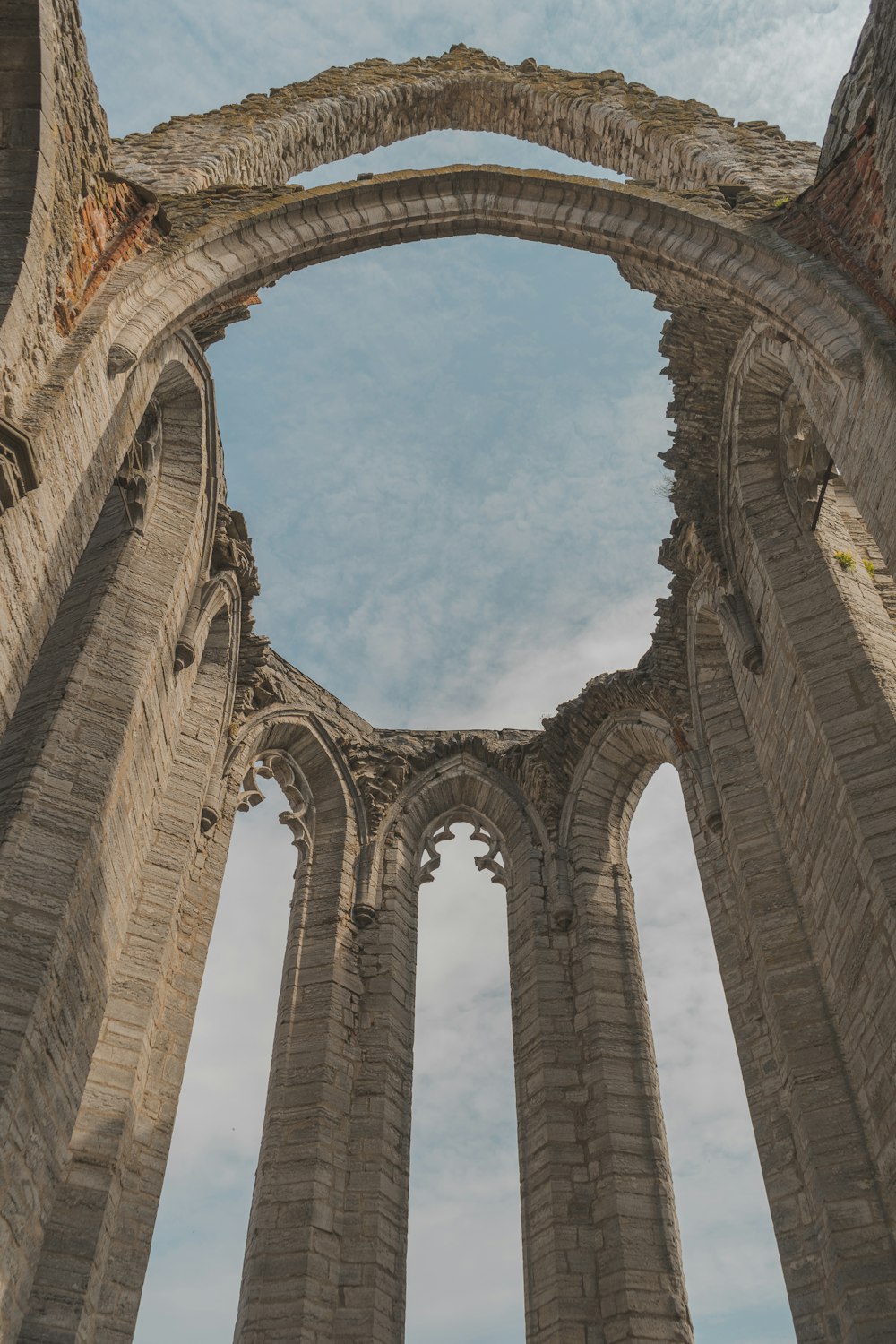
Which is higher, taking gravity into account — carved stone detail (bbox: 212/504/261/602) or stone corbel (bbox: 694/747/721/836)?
carved stone detail (bbox: 212/504/261/602)

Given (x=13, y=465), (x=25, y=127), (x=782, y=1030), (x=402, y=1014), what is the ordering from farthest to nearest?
(x=402, y=1014) → (x=782, y=1030) → (x=25, y=127) → (x=13, y=465)

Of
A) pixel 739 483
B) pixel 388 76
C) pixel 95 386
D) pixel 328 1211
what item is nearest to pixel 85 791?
pixel 95 386

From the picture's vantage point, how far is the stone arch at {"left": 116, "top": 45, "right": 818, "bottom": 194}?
898 centimetres

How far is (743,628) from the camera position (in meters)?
7.72

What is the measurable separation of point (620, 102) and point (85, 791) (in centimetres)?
906

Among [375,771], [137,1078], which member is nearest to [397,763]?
[375,771]

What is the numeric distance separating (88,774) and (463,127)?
9.72 meters

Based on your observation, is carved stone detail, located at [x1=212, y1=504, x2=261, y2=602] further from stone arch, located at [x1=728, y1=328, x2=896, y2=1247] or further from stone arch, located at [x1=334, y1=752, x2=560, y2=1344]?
stone arch, located at [x1=728, y1=328, x2=896, y2=1247]

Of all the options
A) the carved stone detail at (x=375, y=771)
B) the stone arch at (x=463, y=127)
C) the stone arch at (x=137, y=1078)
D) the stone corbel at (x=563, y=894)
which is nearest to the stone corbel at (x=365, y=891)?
the carved stone detail at (x=375, y=771)

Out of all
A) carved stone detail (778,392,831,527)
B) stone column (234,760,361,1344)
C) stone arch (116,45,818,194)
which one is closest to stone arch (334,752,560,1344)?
stone column (234,760,361,1344)

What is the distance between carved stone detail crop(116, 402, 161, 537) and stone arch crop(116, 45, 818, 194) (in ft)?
5.43

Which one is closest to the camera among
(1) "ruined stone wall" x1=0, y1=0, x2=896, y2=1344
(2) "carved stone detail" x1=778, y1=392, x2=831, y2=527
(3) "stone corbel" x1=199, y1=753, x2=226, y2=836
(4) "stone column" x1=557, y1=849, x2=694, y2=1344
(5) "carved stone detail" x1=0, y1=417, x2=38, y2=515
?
(5) "carved stone detail" x1=0, y1=417, x2=38, y2=515

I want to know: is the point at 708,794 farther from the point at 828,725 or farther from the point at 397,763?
the point at 397,763

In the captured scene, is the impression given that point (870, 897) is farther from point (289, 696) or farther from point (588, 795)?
point (289, 696)
